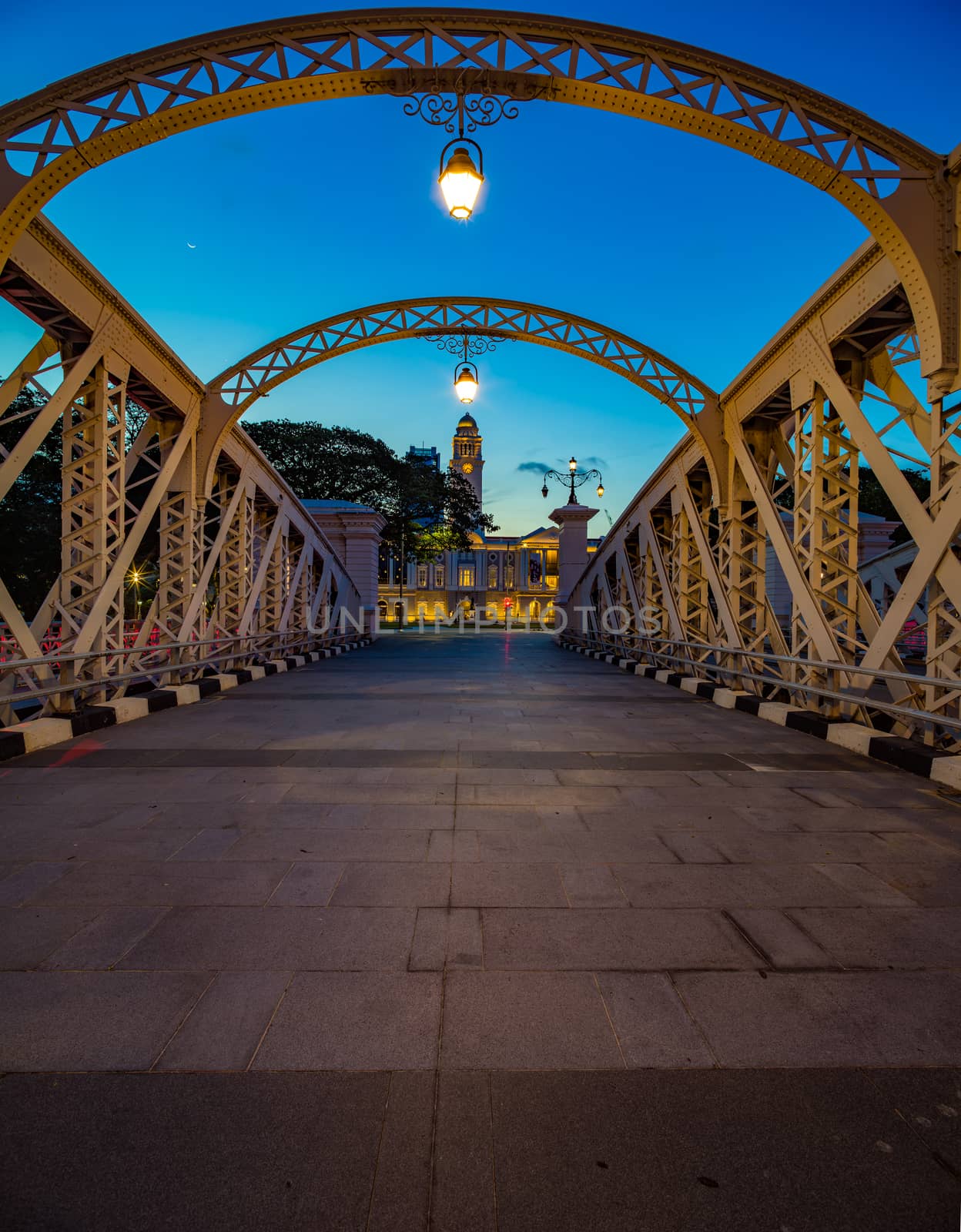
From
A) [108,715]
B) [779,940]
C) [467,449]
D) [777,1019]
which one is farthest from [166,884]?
[467,449]

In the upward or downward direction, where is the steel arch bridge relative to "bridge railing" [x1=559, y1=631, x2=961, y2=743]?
upward

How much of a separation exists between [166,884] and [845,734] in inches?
261

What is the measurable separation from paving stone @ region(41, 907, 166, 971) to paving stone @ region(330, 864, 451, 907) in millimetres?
892

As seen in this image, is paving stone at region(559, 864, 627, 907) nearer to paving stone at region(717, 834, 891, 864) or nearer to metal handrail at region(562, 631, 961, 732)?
paving stone at region(717, 834, 891, 864)

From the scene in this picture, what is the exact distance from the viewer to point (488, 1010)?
2.47 meters

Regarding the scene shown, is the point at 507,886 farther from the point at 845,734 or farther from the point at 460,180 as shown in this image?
the point at 460,180

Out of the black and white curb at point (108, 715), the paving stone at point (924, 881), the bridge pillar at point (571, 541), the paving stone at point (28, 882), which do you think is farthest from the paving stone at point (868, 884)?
the bridge pillar at point (571, 541)

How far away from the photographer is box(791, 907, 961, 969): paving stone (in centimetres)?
287

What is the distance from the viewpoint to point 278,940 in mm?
2984

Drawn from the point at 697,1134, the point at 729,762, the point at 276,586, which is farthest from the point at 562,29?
the point at 276,586

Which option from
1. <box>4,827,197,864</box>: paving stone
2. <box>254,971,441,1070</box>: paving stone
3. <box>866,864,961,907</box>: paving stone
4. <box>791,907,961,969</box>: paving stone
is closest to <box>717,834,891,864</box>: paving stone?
<box>866,864,961,907</box>: paving stone

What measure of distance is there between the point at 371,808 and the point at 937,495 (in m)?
5.62

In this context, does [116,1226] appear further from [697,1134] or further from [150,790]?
[150,790]

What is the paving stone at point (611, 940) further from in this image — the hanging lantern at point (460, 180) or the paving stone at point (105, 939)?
the hanging lantern at point (460, 180)
